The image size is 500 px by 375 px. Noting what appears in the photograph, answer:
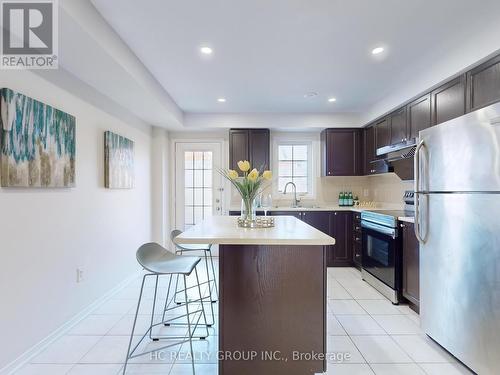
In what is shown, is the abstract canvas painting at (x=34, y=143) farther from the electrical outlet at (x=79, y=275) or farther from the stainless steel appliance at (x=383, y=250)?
the stainless steel appliance at (x=383, y=250)

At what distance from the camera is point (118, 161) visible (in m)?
3.25

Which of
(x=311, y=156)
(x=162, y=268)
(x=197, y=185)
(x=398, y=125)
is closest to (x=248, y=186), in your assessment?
(x=162, y=268)

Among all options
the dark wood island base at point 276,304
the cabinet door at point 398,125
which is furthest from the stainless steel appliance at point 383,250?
the dark wood island base at point 276,304

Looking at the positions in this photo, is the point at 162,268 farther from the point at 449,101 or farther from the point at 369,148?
the point at 369,148

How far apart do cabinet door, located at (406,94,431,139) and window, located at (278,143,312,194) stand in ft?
6.46

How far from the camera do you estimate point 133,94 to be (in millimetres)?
2914

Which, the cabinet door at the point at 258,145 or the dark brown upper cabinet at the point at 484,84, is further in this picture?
the cabinet door at the point at 258,145

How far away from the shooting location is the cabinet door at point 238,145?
4.53 m

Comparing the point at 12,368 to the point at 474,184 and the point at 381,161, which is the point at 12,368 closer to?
the point at 474,184

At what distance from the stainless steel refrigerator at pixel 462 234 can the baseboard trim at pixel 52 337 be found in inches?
118

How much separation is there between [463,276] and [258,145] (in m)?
3.30

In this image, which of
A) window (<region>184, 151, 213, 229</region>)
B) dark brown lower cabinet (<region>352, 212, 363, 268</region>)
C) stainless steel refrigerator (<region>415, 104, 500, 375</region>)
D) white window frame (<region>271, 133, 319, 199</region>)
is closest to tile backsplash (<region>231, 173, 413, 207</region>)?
white window frame (<region>271, 133, 319, 199</region>)

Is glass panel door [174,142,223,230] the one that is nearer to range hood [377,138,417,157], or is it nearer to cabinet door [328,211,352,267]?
cabinet door [328,211,352,267]

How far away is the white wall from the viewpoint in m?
1.82
